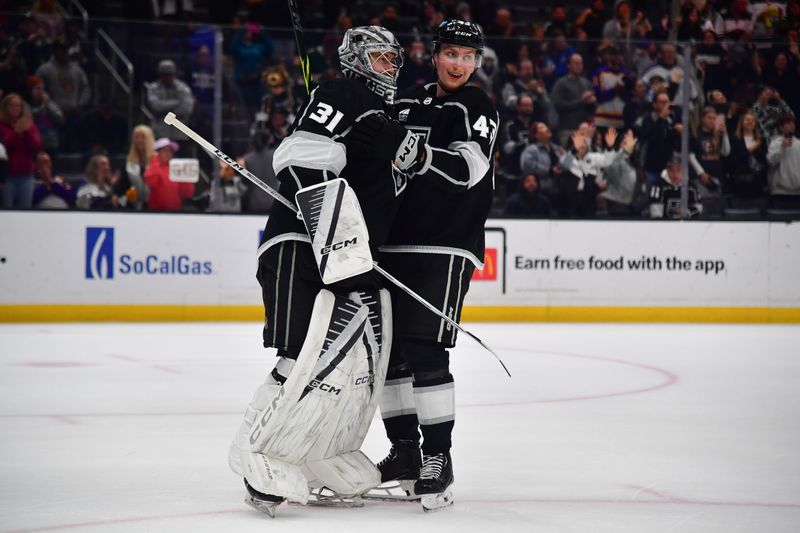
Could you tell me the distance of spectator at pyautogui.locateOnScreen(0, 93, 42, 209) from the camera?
811 cm

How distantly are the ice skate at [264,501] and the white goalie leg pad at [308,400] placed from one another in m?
0.03

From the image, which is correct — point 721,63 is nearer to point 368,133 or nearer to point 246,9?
point 246,9

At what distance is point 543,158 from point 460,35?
564 cm

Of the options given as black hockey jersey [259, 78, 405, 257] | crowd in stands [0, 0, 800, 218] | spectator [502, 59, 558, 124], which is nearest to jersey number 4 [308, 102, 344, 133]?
black hockey jersey [259, 78, 405, 257]

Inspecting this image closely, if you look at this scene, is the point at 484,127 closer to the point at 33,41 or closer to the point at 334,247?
the point at 334,247

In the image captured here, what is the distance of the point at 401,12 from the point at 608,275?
11.2 ft

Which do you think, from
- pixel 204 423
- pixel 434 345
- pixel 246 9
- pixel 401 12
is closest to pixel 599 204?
pixel 401 12

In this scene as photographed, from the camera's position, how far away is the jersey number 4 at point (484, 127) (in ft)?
10.2

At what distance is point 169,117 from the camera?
9.95 feet

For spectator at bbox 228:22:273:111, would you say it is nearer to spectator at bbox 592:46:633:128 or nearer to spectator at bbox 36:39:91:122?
spectator at bbox 36:39:91:122

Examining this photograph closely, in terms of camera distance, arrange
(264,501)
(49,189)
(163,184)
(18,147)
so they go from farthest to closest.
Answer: (163,184) < (49,189) < (18,147) < (264,501)

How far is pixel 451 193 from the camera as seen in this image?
3.10m

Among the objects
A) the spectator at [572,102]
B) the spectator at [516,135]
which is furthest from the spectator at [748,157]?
the spectator at [516,135]

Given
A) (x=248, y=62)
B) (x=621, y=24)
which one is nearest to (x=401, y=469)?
(x=248, y=62)
